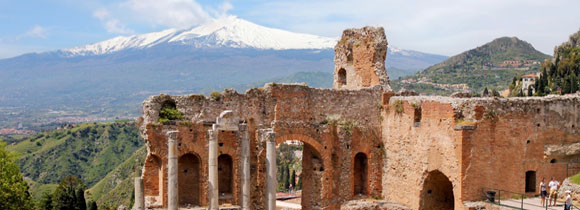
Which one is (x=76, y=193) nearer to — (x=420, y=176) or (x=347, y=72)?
(x=347, y=72)

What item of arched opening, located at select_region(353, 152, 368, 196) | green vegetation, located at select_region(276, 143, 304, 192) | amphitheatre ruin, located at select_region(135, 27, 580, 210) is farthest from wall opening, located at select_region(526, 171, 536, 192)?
green vegetation, located at select_region(276, 143, 304, 192)

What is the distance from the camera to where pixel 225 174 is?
25.1 metres

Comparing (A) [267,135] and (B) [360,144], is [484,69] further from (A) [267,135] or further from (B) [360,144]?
(A) [267,135]

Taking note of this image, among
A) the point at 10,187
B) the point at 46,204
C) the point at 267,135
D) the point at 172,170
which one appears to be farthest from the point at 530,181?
the point at 46,204

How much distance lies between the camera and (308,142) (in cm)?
2480

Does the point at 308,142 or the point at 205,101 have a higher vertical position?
the point at 205,101

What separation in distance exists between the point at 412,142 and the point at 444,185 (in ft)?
8.04

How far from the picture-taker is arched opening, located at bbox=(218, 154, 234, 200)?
81.5ft

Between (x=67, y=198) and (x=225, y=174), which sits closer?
(x=225, y=174)

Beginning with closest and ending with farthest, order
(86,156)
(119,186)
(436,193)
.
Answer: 1. (436,193)
2. (119,186)
3. (86,156)

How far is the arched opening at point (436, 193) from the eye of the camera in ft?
77.9

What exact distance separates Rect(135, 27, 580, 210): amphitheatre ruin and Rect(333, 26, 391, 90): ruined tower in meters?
0.06

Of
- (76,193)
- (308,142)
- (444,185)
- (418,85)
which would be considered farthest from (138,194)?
(418,85)

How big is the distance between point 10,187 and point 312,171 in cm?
1532
